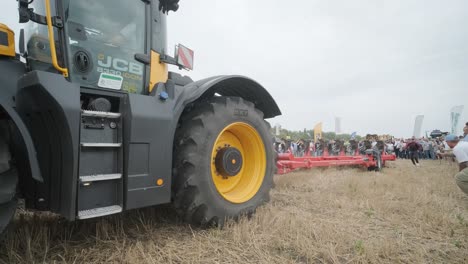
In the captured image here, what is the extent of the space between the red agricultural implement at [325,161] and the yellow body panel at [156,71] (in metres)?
3.30

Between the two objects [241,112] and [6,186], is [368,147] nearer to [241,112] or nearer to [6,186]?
[241,112]

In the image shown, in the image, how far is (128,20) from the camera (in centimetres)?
246

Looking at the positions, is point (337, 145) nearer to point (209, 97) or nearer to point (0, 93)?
point (209, 97)

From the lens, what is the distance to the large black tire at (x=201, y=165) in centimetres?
244

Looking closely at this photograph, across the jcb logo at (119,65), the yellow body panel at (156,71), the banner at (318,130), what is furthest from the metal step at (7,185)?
the banner at (318,130)

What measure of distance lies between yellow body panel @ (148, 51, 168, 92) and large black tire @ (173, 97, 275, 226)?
1.40ft

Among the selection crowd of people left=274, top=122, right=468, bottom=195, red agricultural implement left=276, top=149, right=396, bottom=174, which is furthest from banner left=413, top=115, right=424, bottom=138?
red agricultural implement left=276, top=149, right=396, bottom=174

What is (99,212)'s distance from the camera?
6.41 feet

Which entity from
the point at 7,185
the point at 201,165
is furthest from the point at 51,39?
the point at 201,165

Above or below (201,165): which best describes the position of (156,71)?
above

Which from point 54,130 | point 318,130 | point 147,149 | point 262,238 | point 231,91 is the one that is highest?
point 318,130

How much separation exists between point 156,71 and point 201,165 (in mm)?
1019

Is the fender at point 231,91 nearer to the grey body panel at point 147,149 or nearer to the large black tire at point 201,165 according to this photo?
the large black tire at point 201,165

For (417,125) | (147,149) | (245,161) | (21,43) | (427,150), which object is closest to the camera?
(147,149)
